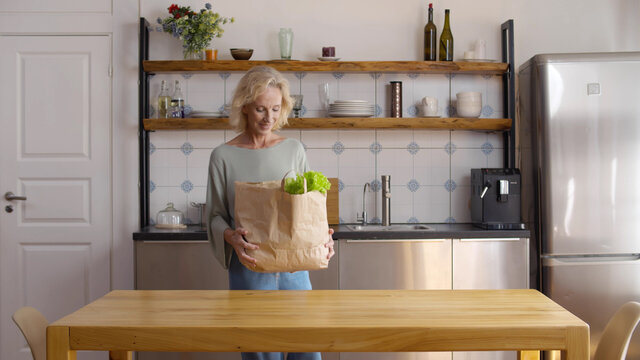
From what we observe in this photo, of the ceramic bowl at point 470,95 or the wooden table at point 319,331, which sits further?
the ceramic bowl at point 470,95

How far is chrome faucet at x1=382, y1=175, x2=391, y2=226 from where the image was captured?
10.9ft

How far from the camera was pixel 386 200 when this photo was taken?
3.35m

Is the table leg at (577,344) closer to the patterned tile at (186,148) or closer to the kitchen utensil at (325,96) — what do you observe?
the kitchen utensil at (325,96)

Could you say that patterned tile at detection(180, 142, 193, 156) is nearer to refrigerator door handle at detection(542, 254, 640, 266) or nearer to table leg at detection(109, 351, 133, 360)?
table leg at detection(109, 351, 133, 360)

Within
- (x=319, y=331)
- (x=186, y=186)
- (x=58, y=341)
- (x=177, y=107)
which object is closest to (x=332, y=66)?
(x=177, y=107)

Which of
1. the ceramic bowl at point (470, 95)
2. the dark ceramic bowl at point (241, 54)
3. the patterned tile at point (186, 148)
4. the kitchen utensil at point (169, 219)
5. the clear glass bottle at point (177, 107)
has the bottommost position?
the kitchen utensil at point (169, 219)

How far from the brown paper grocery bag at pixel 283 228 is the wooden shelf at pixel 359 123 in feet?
5.30

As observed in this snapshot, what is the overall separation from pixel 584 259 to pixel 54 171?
3116mm

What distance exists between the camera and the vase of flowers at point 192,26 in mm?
3238

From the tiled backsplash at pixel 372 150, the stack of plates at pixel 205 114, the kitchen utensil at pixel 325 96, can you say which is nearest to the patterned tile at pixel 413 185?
the tiled backsplash at pixel 372 150

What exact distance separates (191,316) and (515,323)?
0.85m

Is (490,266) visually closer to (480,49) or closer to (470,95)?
(470,95)

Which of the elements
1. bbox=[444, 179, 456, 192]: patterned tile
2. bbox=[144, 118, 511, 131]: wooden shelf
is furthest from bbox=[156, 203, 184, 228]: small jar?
bbox=[444, 179, 456, 192]: patterned tile

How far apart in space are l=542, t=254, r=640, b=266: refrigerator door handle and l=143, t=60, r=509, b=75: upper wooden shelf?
1172mm
